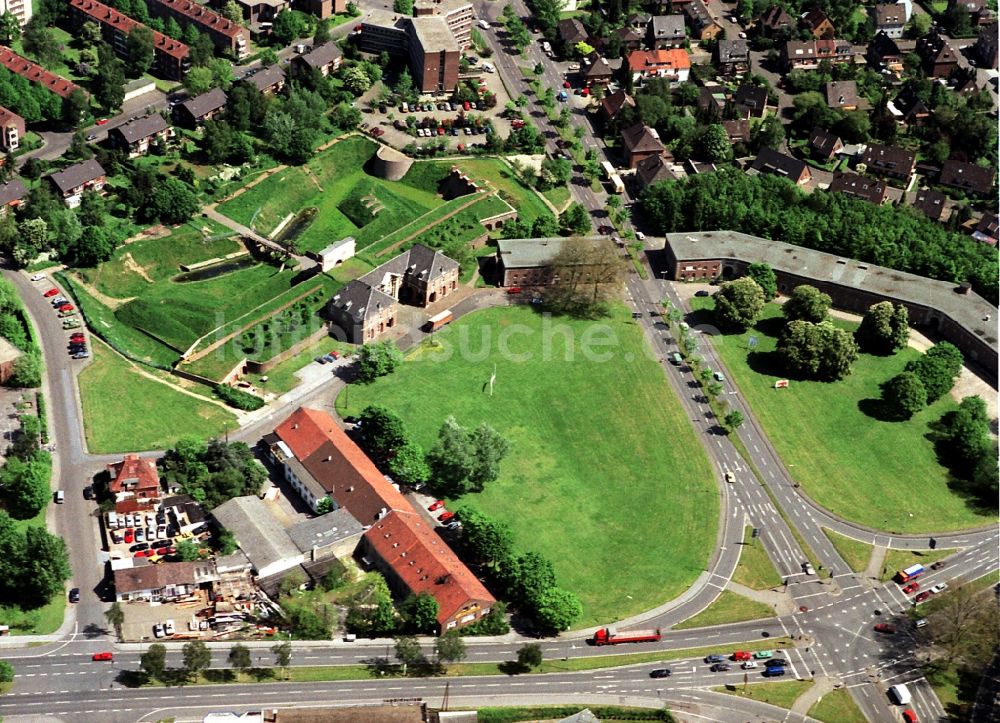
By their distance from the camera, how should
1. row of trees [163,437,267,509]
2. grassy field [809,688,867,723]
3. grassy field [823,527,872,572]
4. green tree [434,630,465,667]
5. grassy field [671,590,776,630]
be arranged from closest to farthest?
green tree [434,630,465,667] → grassy field [809,688,867,723] → grassy field [671,590,776,630] → row of trees [163,437,267,509] → grassy field [823,527,872,572]

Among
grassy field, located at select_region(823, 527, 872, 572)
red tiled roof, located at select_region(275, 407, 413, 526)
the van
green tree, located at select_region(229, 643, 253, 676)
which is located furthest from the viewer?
grassy field, located at select_region(823, 527, 872, 572)

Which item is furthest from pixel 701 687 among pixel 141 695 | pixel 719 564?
pixel 141 695

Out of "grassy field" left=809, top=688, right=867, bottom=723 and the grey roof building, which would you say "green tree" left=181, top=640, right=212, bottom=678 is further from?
"grassy field" left=809, top=688, right=867, bottom=723

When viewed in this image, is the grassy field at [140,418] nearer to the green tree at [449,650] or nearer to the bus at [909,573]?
the green tree at [449,650]

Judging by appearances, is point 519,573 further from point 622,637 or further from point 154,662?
point 154,662

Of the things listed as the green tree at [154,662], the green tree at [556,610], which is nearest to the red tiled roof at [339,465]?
the green tree at [556,610]

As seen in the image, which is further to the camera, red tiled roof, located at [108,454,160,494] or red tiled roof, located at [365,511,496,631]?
red tiled roof, located at [108,454,160,494]

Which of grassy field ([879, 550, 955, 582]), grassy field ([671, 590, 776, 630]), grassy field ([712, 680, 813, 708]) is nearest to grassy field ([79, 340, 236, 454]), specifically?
grassy field ([671, 590, 776, 630])
